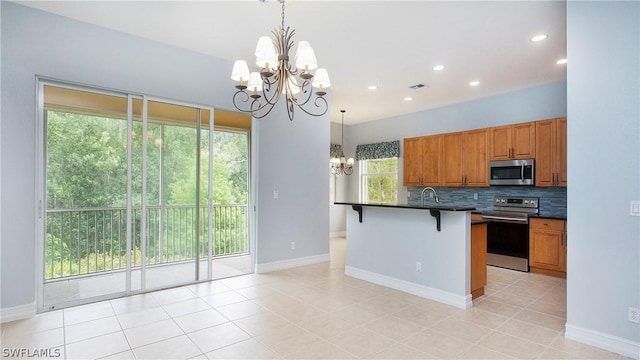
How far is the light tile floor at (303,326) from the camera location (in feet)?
8.25

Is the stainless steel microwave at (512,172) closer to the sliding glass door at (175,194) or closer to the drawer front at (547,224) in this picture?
the drawer front at (547,224)

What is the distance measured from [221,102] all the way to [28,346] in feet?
10.5

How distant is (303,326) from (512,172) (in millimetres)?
4343

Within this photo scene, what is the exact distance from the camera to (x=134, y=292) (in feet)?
12.5

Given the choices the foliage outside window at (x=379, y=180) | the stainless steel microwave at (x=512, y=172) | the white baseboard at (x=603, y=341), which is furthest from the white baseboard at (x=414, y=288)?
the foliage outside window at (x=379, y=180)

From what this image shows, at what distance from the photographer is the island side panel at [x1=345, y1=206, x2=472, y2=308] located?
351 cm

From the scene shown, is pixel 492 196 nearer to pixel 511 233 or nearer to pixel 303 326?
pixel 511 233

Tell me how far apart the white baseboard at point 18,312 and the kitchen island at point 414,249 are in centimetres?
355

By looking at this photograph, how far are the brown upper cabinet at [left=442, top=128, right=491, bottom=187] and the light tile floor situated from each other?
89.6 inches

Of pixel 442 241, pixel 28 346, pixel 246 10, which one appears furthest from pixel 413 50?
pixel 28 346

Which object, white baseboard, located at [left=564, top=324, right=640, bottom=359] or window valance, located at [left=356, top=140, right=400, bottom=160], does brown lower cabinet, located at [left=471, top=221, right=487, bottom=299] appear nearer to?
white baseboard, located at [left=564, top=324, right=640, bottom=359]

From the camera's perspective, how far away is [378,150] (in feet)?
25.8

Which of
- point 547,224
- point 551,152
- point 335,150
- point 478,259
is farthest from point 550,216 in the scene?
point 335,150

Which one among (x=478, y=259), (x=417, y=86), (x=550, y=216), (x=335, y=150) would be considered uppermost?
(x=417, y=86)
